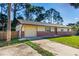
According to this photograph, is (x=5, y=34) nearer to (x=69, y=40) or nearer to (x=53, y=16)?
(x=53, y=16)

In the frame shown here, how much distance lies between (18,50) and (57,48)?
106cm

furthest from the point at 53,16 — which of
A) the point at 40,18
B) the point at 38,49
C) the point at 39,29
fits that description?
the point at 38,49

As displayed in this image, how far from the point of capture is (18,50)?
6793mm

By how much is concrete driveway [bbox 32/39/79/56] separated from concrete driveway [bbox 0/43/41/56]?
33 centimetres

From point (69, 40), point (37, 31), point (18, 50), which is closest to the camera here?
point (18, 50)

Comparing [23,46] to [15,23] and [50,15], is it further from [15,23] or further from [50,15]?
[50,15]

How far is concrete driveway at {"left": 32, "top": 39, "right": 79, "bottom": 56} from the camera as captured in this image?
6.71 metres

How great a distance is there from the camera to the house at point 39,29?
23.0ft

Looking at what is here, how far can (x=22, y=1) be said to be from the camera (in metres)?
6.87

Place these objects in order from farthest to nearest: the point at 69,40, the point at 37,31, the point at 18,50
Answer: the point at 37,31 < the point at 69,40 < the point at 18,50

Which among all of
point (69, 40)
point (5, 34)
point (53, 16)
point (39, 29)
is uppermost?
point (53, 16)

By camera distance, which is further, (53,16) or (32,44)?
(53,16)

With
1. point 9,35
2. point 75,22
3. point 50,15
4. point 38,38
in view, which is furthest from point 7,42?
point 75,22

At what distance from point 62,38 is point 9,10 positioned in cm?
168
